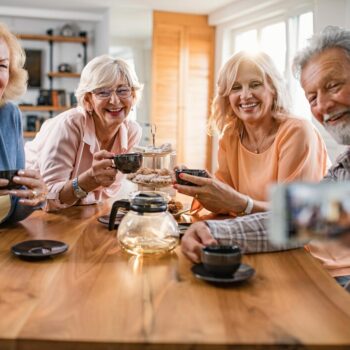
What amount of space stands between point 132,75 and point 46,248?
1396mm

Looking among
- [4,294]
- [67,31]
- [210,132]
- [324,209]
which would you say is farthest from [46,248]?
[67,31]

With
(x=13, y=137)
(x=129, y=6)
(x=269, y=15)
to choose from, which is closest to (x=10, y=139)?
(x=13, y=137)

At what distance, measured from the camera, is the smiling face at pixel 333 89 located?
5.35ft

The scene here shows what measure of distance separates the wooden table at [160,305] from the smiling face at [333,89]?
1.62ft

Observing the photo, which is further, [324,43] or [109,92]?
[109,92]

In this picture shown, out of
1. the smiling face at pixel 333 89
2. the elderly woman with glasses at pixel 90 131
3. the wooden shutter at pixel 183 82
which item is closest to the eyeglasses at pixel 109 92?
the elderly woman with glasses at pixel 90 131

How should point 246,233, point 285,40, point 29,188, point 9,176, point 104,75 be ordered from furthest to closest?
→ point 285,40 → point 104,75 → point 29,188 → point 9,176 → point 246,233

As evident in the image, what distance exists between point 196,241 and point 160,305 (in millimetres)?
343

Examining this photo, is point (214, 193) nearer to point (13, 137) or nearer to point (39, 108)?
point (13, 137)

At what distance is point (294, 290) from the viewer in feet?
3.69

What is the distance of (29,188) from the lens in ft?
5.67

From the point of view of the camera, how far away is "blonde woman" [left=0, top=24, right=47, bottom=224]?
1716 millimetres

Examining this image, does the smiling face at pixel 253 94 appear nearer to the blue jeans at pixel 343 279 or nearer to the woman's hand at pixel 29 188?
the blue jeans at pixel 343 279

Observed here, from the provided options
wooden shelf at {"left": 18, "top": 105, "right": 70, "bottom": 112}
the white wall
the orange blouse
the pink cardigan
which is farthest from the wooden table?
Answer: wooden shelf at {"left": 18, "top": 105, "right": 70, "bottom": 112}
